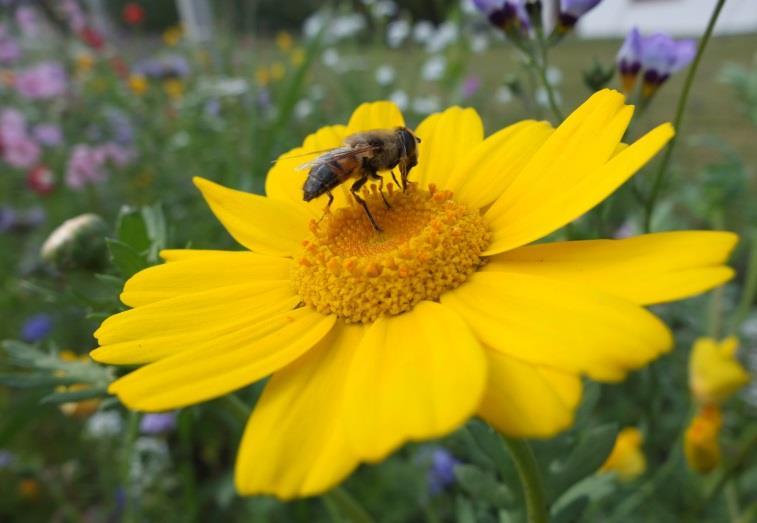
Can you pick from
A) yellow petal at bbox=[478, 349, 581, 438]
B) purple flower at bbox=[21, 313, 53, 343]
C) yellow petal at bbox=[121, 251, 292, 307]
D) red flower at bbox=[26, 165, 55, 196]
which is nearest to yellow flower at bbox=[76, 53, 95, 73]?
red flower at bbox=[26, 165, 55, 196]

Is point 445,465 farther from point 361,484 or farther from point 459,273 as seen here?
point 459,273

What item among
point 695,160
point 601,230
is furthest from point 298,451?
point 695,160

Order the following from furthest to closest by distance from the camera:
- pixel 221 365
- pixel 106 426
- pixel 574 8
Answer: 1. pixel 106 426
2. pixel 574 8
3. pixel 221 365

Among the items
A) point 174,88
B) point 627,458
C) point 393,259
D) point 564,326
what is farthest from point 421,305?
point 174,88

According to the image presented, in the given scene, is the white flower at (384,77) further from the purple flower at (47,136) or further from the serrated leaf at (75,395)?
the serrated leaf at (75,395)

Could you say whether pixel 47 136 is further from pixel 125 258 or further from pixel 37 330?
pixel 125 258

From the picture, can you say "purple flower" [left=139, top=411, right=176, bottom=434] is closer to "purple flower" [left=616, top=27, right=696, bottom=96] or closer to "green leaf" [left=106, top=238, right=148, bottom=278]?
"green leaf" [left=106, top=238, right=148, bottom=278]
